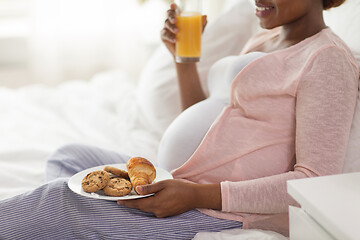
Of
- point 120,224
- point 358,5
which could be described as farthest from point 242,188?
point 358,5

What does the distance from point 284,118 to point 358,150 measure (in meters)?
0.17

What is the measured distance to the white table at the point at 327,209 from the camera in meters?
0.63

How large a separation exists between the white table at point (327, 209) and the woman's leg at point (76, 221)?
28 cm

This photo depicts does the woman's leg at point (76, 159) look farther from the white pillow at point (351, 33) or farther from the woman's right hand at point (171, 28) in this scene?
the white pillow at point (351, 33)

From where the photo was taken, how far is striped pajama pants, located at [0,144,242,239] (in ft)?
3.18

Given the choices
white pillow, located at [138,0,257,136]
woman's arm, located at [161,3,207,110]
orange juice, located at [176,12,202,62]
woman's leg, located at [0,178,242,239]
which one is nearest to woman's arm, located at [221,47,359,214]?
woman's leg, located at [0,178,242,239]

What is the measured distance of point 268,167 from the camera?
1095 millimetres

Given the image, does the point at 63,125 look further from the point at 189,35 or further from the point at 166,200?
the point at 166,200

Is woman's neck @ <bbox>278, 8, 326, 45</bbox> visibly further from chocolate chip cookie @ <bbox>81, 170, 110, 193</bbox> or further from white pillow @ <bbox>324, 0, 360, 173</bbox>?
chocolate chip cookie @ <bbox>81, 170, 110, 193</bbox>

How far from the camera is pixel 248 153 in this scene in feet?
3.61

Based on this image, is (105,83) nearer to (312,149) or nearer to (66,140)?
(66,140)

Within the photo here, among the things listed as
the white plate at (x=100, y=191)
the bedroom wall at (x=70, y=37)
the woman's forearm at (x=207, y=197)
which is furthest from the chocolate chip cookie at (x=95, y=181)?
the bedroom wall at (x=70, y=37)

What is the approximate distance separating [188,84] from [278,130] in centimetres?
46

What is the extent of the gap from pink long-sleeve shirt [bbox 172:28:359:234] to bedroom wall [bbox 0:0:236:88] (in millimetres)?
1975
